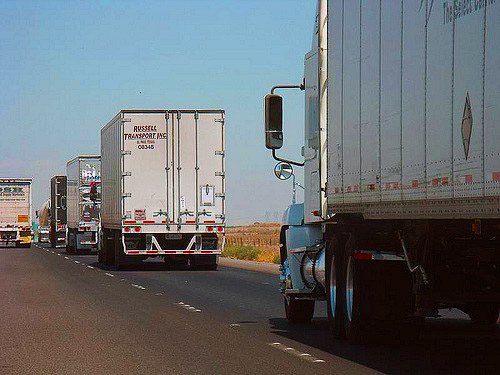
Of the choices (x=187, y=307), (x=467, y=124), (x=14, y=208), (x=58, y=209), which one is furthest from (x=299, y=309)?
(x=58, y=209)

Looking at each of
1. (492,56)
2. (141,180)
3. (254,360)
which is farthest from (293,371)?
(141,180)

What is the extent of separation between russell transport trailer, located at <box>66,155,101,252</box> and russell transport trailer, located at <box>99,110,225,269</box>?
16.8 meters

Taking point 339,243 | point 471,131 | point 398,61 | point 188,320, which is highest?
point 398,61

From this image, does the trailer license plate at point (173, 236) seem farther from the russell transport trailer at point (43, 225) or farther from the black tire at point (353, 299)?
the russell transport trailer at point (43, 225)

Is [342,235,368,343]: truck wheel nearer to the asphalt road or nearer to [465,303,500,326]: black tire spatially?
the asphalt road

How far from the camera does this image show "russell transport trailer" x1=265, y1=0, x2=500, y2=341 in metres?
9.95

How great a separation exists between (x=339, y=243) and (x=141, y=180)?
21.3 metres

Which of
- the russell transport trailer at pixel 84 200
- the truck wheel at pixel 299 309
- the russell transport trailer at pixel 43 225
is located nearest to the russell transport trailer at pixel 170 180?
the russell transport trailer at pixel 84 200

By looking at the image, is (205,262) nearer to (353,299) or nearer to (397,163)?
(353,299)

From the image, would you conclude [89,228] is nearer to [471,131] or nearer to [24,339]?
[24,339]

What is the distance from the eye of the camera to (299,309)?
1725 centimetres

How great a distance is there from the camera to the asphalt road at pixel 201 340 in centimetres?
1223

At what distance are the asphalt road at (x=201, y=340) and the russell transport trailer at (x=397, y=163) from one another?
0.63m

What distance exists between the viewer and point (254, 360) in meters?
12.8
